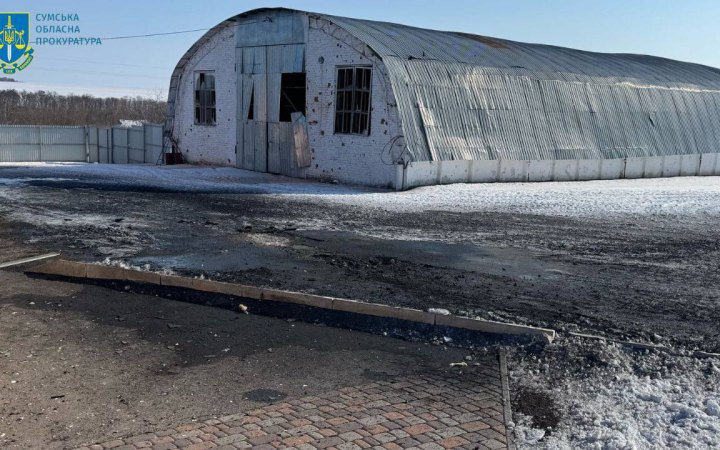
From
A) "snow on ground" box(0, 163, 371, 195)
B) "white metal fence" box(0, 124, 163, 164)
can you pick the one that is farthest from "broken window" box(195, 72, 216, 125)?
"white metal fence" box(0, 124, 163, 164)

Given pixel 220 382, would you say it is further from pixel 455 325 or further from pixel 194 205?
pixel 194 205

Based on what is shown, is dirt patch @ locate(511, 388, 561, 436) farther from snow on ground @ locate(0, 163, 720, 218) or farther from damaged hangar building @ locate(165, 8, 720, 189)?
damaged hangar building @ locate(165, 8, 720, 189)

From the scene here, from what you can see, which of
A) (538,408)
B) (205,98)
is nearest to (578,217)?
(538,408)

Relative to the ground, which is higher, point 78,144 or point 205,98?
point 205,98

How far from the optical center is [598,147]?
26.0 metres

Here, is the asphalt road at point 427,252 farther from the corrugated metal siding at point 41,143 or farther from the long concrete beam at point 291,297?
the corrugated metal siding at point 41,143

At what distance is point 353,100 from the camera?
2244cm

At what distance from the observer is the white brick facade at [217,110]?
27078 mm

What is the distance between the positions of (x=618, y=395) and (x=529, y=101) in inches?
798

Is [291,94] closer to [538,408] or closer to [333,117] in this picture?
[333,117]

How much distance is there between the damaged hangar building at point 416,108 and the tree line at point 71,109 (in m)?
48.3

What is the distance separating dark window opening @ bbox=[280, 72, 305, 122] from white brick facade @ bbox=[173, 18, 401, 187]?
1.44 meters

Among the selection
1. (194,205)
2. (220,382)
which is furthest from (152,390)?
(194,205)

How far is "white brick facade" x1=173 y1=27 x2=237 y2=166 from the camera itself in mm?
27078
